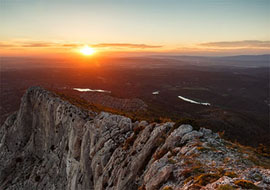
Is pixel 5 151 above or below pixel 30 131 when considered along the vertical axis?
below

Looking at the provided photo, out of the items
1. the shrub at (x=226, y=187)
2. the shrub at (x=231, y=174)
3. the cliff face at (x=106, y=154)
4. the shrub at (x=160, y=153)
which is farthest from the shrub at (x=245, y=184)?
the shrub at (x=160, y=153)

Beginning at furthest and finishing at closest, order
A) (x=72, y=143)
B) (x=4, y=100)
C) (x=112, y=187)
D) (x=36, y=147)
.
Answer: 1. (x=4, y=100)
2. (x=36, y=147)
3. (x=72, y=143)
4. (x=112, y=187)

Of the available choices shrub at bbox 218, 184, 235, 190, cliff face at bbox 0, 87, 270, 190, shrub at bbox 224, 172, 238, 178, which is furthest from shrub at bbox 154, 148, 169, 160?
shrub at bbox 218, 184, 235, 190

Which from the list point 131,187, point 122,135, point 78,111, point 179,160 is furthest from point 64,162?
point 179,160

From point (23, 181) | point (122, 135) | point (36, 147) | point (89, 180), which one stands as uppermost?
point (122, 135)

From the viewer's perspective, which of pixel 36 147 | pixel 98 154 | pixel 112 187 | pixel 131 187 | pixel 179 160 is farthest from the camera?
pixel 36 147

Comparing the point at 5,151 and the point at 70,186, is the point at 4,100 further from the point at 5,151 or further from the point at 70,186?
the point at 70,186

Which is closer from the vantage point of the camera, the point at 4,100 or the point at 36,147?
the point at 36,147

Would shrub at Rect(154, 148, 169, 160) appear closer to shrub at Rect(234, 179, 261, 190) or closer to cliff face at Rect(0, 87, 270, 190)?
cliff face at Rect(0, 87, 270, 190)
